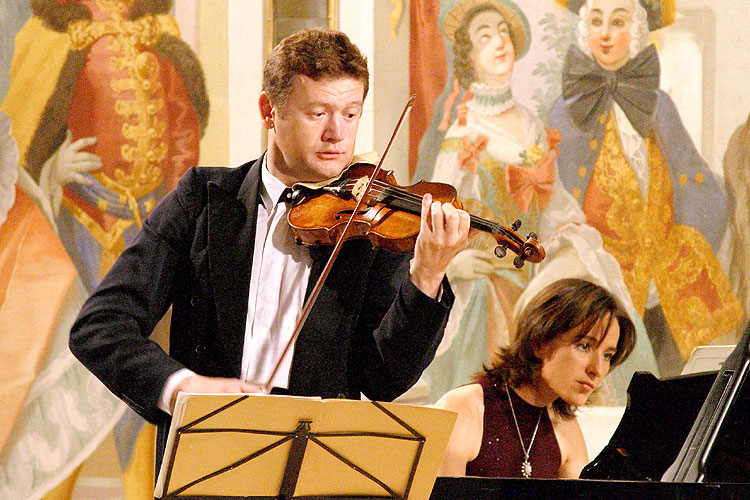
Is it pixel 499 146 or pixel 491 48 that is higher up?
pixel 491 48

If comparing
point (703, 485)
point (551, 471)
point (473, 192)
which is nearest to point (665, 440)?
point (551, 471)

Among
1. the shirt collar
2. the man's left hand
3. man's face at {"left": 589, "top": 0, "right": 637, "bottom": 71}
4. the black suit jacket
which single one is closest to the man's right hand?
the black suit jacket

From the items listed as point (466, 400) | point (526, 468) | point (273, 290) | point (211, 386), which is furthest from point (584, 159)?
point (211, 386)

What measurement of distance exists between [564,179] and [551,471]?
1.73 m

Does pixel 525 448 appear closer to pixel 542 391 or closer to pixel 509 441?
pixel 509 441

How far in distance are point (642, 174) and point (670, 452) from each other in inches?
81.4

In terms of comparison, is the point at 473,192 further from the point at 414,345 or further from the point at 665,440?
the point at 414,345

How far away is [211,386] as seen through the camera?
4.82 feet

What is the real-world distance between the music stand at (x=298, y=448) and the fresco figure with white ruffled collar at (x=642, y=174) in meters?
2.96

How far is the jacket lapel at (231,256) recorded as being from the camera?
5.63 ft

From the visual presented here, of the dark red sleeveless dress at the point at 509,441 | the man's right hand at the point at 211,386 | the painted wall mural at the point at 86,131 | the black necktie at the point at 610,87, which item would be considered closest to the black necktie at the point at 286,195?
the man's right hand at the point at 211,386

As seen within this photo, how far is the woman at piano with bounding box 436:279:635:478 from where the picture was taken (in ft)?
9.45

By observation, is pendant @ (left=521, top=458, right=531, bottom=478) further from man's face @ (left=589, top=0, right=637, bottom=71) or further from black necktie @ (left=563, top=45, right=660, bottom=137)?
man's face @ (left=589, top=0, right=637, bottom=71)

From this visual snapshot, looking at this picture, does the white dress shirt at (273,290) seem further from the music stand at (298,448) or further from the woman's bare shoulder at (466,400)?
the woman's bare shoulder at (466,400)
